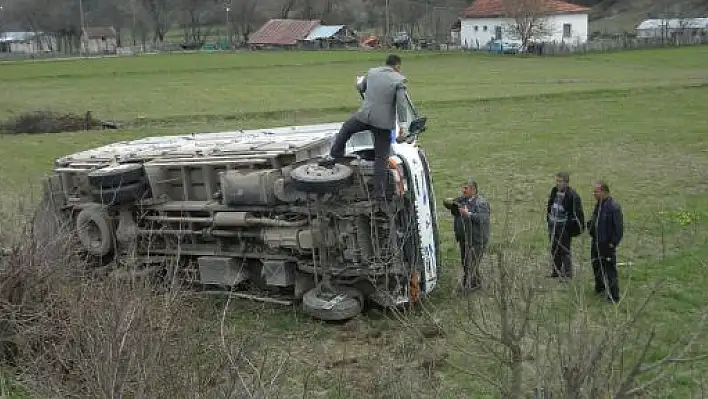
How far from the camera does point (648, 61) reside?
59.3m

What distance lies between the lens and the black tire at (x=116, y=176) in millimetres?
10969

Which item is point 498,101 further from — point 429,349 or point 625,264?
point 429,349

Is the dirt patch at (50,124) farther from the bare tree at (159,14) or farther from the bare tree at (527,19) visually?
the bare tree at (159,14)

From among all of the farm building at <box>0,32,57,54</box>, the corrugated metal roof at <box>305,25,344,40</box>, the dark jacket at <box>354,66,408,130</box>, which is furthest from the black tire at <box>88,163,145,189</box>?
the farm building at <box>0,32,57,54</box>

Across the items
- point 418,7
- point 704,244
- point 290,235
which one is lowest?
point 704,244

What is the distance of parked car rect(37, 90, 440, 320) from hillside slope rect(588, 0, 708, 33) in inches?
3745

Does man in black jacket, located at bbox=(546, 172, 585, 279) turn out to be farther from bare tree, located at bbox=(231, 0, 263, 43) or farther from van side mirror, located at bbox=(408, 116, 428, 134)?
bare tree, located at bbox=(231, 0, 263, 43)

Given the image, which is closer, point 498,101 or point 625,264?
point 625,264

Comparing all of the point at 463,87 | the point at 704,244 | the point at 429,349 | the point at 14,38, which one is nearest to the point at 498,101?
the point at 463,87

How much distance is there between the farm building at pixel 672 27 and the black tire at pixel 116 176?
257 ft

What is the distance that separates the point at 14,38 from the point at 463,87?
10373 centimetres

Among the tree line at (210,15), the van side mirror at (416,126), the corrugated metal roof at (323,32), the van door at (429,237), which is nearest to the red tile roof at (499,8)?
the tree line at (210,15)

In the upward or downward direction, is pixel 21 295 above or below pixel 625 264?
above

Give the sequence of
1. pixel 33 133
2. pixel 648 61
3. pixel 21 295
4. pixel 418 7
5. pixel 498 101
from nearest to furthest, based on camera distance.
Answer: pixel 21 295, pixel 33 133, pixel 498 101, pixel 648 61, pixel 418 7
